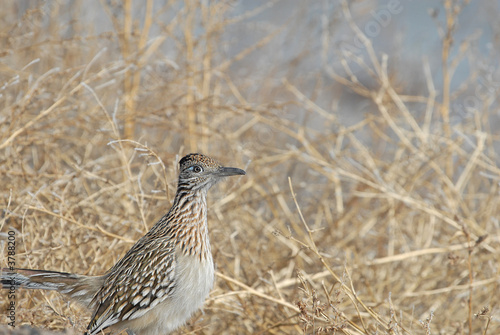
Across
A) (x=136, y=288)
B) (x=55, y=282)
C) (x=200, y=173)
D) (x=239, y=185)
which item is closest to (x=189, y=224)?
(x=200, y=173)

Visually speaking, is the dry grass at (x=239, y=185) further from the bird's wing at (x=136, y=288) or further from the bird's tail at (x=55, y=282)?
the bird's wing at (x=136, y=288)

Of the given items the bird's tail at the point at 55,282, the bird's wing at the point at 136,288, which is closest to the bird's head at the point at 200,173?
the bird's wing at the point at 136,288

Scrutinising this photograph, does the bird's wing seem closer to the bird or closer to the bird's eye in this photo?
the bird

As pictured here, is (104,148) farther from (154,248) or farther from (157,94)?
(154,248)

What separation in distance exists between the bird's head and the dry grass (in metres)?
0.17

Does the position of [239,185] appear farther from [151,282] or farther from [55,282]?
[55,282]

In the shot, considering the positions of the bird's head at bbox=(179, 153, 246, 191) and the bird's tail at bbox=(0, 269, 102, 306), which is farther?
the bird's head at bbox=(179, 153, 246, 191)

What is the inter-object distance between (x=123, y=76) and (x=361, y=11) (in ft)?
15.5

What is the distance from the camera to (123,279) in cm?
402

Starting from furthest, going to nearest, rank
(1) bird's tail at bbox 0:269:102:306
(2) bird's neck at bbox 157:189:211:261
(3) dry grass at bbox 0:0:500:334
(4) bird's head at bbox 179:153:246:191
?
(3) dry grass at bbox 0:0:500:334 → (4) bird's head at bbox 179:153:246:191 → (2) bird's neck at bbox 157:189:211:261 → (1) bird's tail at bbox 0:269:102:306

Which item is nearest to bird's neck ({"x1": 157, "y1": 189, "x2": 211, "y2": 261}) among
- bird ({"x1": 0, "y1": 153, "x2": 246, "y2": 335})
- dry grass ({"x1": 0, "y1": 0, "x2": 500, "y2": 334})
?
bird ({"x1": 0, "y1": 153, "x2": 246, "y2": 335})

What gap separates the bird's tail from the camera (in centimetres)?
389

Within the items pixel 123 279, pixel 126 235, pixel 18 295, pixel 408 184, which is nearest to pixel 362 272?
pixel 408 184

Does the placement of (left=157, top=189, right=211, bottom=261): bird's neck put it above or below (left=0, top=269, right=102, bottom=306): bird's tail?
above
